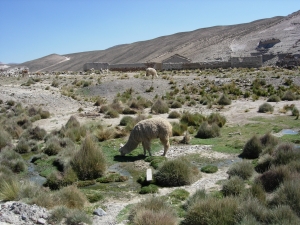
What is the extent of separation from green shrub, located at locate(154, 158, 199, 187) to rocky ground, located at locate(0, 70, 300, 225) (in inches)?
9.3

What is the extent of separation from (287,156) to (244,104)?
15.3 meters

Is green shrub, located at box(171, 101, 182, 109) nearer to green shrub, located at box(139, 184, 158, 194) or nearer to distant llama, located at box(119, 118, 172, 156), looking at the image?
distant llama, located at box(119, 118, 172, 156)

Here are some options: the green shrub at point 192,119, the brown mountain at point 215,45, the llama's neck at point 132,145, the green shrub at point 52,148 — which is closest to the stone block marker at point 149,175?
the llama's neck at point 132,145

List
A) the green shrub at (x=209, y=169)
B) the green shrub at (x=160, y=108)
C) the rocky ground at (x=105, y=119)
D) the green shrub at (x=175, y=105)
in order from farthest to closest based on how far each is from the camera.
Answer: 1. the green shrub at (x=175, y=105)
2. the green shrub at (x=160, y=108)
3. the green shrub at (x=209, y=169)
4. the rocky ground at (x=105, y=119)

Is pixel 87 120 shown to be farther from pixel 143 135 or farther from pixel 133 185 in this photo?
pixel 133 185

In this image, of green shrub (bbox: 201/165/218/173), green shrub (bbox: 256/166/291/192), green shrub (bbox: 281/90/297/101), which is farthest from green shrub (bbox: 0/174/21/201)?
green shrub (bbox: 281/90/297/101)

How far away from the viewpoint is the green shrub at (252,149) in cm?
1263

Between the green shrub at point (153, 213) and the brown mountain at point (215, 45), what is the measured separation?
5137cm

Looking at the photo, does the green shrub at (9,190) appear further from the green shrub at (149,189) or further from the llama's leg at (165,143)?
the llama's leg at (165,143)

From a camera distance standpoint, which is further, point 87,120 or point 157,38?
point 157,38

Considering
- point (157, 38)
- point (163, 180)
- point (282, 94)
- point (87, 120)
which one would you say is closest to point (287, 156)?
point (163, 180)

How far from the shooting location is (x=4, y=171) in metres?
11.6

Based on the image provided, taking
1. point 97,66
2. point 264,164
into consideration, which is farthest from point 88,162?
point 97,66

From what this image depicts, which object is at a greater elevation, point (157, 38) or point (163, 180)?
point (157, 38)
